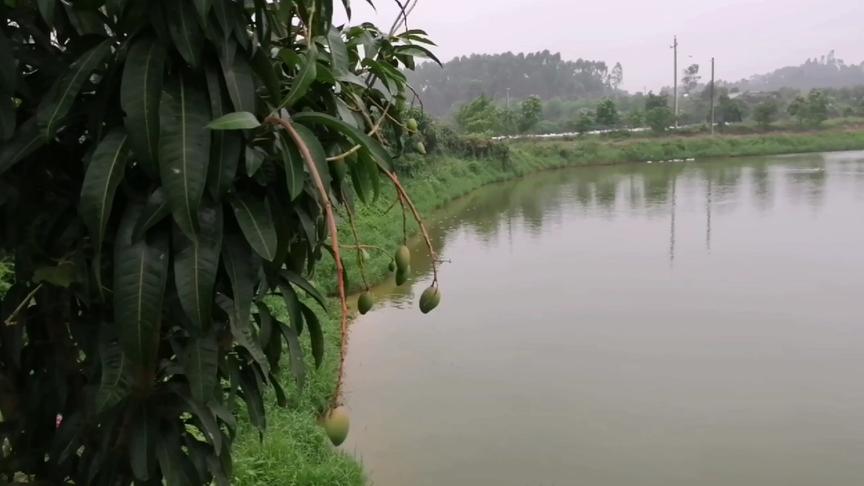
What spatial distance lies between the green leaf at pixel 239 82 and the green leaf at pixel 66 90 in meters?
0.12

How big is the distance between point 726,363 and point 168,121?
390 centimetres

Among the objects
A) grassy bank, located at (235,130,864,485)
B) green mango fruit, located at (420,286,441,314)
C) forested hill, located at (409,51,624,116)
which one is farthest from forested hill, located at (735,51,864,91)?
green mango fruit, located at (420,286,441,314)

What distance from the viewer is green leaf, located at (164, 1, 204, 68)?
0.66 metres

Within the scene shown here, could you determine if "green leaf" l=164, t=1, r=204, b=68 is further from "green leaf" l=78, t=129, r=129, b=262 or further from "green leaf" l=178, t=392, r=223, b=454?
"green leaf" l=178, t=392, r=223, b=454

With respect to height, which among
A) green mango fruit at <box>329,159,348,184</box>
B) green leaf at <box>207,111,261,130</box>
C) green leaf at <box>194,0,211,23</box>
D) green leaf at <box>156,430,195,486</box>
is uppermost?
green leaf at <box>194,0,211,23</box>

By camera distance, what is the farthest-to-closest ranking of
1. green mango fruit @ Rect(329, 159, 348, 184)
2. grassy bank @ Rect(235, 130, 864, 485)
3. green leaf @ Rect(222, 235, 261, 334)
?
grassy bank @ Rect(235, 130, 864, 485) → green mango fruit @ Rect(329, 159, 348, 184) → green leaf @ Rect(222, 235, 261, 334)

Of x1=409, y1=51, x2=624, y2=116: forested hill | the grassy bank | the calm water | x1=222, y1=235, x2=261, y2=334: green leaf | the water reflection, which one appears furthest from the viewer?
x1=409, y1=51, x2=624, y2=116: forested hill

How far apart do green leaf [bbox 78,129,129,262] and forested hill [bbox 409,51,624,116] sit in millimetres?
36694

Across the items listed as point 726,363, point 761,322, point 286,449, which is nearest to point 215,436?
point 286,449

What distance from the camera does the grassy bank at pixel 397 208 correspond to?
254 cm

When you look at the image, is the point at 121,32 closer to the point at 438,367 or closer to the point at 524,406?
the point at 524,406

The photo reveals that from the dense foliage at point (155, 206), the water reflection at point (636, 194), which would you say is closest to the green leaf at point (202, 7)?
the dense foliage at point (155, 206)

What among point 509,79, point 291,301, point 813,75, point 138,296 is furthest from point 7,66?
point 813,75

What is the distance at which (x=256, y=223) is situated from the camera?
2.39 feet
